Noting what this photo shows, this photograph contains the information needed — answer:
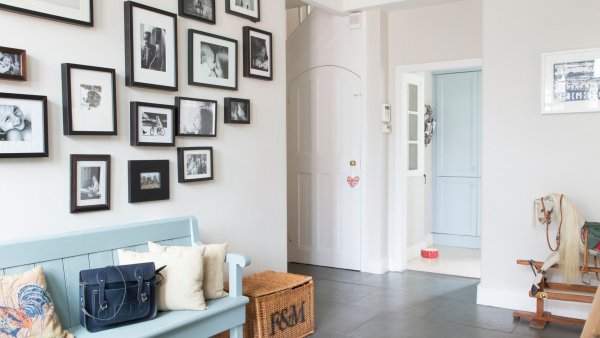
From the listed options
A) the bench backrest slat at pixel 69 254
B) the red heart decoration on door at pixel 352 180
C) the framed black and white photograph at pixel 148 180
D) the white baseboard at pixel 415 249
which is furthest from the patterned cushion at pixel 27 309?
the white baseboard at pixel 415 249

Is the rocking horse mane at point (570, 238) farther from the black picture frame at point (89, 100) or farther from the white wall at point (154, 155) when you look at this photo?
the black picture frame at point (89, 100)

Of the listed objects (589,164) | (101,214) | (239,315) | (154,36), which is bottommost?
(239,315)

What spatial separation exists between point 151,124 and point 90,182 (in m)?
0.51

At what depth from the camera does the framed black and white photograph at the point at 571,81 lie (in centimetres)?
366

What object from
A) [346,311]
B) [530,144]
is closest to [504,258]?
[530,144]

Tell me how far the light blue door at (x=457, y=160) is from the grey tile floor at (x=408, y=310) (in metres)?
1.62

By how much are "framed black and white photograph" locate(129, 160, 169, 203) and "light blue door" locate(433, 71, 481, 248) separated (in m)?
4.39

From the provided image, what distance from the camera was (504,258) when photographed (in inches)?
159

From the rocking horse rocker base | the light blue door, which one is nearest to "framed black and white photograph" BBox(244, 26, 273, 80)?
the rocking horse rocker base

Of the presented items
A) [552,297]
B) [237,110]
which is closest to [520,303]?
[552,297]

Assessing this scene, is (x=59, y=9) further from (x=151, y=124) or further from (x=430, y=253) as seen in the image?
(x=430, y=253)

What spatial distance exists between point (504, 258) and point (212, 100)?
8.30ft

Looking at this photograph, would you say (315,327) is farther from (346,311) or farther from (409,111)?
(409,111)

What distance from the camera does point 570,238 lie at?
3520mm
